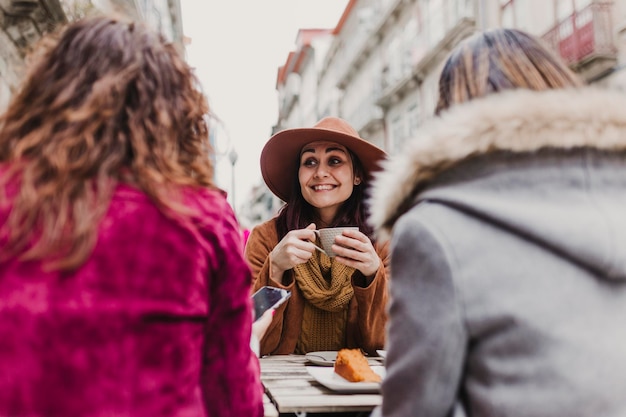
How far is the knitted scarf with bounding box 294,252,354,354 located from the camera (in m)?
2.74

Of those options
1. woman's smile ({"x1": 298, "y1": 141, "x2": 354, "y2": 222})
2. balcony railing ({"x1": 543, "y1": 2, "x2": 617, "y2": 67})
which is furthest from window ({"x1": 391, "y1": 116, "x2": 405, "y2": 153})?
woman's smile ({"x1": 298, "y1": 141, "x2": 354, "y2": 222})

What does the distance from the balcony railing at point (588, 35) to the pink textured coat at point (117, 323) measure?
37.2 ft

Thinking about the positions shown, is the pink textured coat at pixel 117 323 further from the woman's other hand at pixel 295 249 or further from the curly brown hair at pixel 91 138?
the woman's other hand at pixel 295 249

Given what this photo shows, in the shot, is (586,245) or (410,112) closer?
(586,245)

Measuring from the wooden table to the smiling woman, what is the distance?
1.95ft

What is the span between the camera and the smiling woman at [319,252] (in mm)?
2518

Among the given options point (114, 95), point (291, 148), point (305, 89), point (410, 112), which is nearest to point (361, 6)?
point (410, 112)

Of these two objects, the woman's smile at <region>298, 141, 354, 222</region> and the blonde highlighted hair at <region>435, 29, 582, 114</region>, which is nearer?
the blonde highlighted hair at <region>435, 29, 582, 114</region>

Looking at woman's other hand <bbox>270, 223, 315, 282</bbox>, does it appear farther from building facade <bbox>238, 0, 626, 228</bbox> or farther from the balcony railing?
the balcony railing

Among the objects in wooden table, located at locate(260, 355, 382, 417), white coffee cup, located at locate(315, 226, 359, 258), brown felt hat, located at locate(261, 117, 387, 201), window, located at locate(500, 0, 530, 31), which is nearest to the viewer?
wooden table, located at locate(260, 355, 382, 417)

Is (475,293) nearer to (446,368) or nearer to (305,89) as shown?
(446,368)

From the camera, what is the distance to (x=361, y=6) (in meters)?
29.0

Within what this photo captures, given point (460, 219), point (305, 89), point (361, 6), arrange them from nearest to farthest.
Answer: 1. point (460, 219)
2. point (361, 6)
3. point (305, 89)

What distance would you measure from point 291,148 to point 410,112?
65.0 ft
